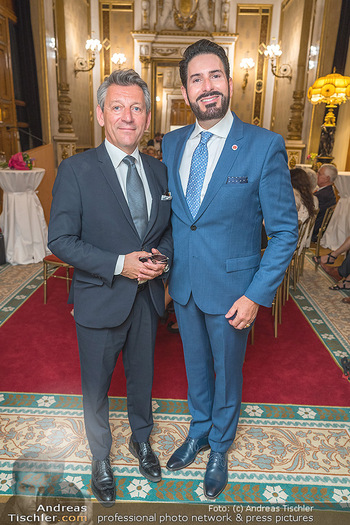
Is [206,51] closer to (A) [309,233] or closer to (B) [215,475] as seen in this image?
(B) [215,475]

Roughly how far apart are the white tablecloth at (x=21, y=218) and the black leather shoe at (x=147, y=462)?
3.97m

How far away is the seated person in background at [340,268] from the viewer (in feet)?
15.5

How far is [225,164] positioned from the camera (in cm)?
162

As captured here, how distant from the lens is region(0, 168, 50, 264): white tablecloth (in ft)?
17.5

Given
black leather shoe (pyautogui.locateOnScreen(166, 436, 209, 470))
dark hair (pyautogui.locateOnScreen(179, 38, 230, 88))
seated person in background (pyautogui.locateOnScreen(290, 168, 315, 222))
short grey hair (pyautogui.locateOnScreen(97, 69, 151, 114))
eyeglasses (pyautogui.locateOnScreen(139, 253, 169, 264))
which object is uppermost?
dark hair (pyautogui.locateOnScreen(179, 38, 230, 88))

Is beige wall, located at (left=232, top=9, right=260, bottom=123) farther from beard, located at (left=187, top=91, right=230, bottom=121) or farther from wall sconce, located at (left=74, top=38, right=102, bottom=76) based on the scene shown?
beard, located at (left=187, top=91, right=230, bottom=121)

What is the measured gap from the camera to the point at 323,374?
9.74 feet

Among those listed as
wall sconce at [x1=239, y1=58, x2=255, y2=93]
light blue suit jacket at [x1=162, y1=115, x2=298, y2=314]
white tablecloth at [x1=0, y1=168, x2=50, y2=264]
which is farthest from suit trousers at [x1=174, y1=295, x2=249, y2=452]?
wall sconce at [x1=239, y1=58, x2=255, y2=93]

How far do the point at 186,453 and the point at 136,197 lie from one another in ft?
4.42

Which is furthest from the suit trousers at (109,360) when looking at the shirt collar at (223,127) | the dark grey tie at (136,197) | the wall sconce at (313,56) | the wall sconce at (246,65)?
the wall sconce at (246,65)

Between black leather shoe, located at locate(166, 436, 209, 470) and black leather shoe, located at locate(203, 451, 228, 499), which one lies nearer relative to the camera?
black leather shoe, located at locate(203, 451, 228, 499)

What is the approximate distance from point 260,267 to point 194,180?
1.54ft

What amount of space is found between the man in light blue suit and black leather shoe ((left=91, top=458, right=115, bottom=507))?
0.45 meters

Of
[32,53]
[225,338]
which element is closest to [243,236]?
[225,338]
